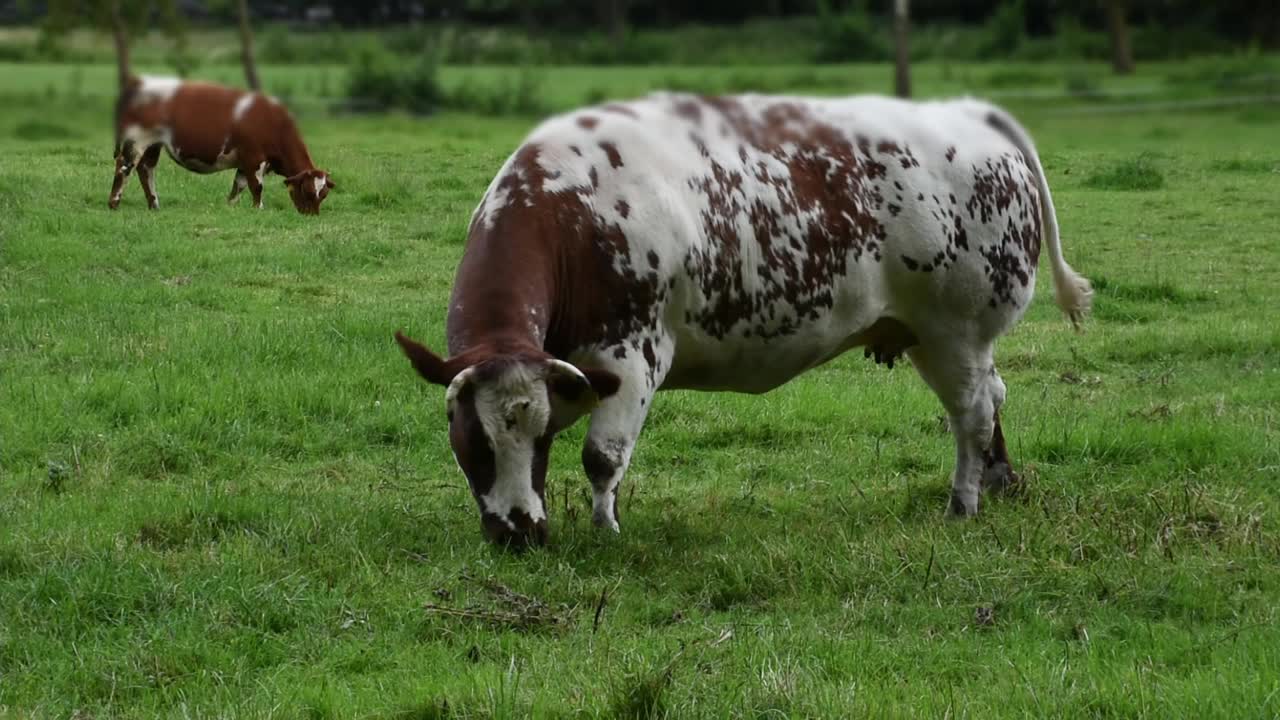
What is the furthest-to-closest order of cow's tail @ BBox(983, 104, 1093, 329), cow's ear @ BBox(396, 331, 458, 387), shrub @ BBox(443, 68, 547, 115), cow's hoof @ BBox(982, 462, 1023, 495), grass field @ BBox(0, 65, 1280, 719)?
1. cow's tail @ BBox(983, 104, 1093, 329)
2. cow's hoof @ BBox(982, 462, 1023, 495)
3. cow's ear @ BBox(396, 331, 458, 387)
4. grass field @ BBox(0, 65, 1280, 719)
5. shrub @ BBox(443, 68, 547, 115)

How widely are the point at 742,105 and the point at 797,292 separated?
2.85 ft

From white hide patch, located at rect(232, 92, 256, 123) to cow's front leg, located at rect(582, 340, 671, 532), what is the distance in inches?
157

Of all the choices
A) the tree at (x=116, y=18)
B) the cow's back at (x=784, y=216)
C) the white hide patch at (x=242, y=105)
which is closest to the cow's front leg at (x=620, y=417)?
the cow's back at (x=784, y=216)

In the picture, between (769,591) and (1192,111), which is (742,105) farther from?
(1192,111)

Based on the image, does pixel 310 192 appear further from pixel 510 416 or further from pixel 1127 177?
pixel 1127 177

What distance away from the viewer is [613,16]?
2.15 m

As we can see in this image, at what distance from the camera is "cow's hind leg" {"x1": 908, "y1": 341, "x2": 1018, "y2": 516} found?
271 inches

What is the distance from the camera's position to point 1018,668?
4320 mm

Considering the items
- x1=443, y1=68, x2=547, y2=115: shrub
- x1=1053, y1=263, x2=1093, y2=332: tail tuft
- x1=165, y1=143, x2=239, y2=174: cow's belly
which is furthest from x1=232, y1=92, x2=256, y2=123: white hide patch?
x1=1053, y1=263, x2=1093, y2=332: tail tuft

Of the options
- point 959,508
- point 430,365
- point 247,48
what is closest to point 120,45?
point 247,48

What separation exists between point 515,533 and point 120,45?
13.0ft

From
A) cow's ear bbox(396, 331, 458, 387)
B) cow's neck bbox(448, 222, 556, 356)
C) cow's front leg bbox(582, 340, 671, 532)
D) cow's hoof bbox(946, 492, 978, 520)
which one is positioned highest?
cow's neck bbox(448, 222, 556, 356)

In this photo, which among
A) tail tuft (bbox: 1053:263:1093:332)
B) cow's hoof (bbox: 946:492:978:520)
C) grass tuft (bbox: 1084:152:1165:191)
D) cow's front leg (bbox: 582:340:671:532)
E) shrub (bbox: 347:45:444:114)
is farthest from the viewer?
grass tuft (bbox: 1084:152:1165:191)

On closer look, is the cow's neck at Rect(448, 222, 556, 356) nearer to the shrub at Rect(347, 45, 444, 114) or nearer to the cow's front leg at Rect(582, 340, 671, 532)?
the cow's front leg at Rect(582, 340, 671, 532)
